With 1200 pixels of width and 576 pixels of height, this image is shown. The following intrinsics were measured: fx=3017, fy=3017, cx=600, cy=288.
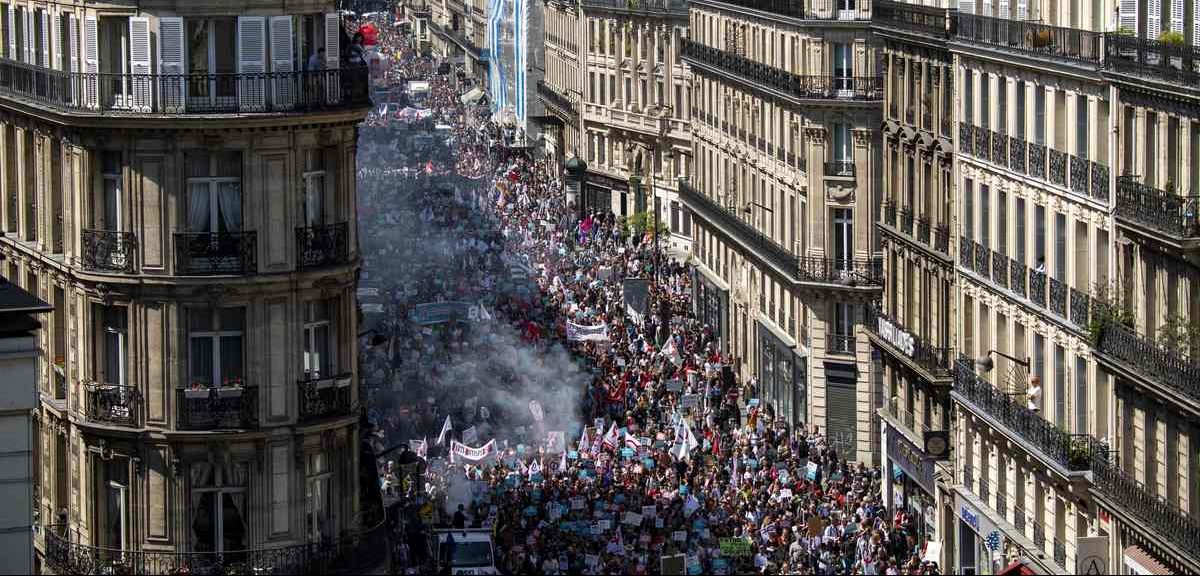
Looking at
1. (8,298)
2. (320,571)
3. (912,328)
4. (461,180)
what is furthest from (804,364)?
(461,180)

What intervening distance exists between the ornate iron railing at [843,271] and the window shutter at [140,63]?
156ft

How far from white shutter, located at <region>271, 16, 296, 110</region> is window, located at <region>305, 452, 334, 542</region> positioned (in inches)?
235

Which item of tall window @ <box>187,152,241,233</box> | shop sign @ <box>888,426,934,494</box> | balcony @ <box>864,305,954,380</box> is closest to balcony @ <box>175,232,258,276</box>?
tall window @ <box>187,152,241,233</box>

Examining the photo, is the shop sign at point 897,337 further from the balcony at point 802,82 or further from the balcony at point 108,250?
the balcony at point 108,250

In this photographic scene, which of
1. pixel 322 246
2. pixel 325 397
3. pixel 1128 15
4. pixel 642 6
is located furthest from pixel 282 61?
pixel 642 6

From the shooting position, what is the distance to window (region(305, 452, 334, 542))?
1982 inches

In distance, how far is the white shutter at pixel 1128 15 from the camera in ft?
198

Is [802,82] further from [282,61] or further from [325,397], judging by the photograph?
[282,61]

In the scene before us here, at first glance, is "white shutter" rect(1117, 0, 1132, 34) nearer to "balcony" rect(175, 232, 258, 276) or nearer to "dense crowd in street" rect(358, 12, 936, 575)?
"dense crowd in street" rect(358, 12, 936, 575)

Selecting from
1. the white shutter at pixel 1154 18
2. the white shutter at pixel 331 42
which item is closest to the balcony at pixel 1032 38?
the white shutter at pixel 1154 18

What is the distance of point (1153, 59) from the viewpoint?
57.5 m

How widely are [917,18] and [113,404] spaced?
118 feet

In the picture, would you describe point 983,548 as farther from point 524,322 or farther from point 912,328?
point 524,322

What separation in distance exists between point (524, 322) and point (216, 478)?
60.9m
